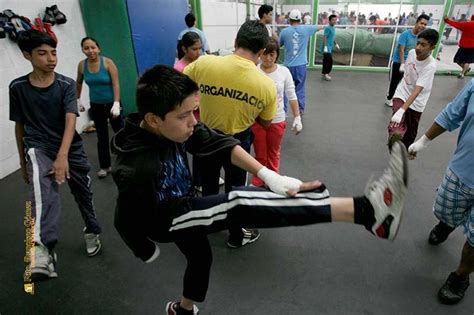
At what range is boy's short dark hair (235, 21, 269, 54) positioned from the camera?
5.97ft

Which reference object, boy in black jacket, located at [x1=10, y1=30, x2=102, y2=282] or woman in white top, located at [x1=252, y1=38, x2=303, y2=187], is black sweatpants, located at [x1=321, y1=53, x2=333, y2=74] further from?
boy in black jacket, located at [x1=10, y1=30, x2=102, y2=282]

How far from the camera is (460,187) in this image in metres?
1.61

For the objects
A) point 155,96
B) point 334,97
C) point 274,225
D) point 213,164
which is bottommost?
point 334,97

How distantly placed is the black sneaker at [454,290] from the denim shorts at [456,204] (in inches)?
11.9

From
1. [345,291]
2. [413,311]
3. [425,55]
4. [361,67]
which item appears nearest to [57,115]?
[345,291]

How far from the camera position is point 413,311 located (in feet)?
5.63

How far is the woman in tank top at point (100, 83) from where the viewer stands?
2.86 m

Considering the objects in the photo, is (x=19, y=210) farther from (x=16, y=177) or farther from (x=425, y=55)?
(x=425, y=55)

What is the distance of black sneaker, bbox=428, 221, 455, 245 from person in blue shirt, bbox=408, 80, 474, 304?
46cm

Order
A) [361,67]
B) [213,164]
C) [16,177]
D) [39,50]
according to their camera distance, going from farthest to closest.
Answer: [361,67] → [16,177] → [213,164] → [39,50]

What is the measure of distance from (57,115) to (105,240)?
3.41 feet

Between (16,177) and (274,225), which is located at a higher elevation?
(274,225)

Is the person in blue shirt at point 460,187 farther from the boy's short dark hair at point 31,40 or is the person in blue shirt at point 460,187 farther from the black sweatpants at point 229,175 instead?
the boy's short dark hair at point 31,40

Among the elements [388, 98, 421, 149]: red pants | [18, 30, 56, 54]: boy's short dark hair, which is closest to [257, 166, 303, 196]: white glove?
[18, 30, 56, 54]: boy's short dark hair
